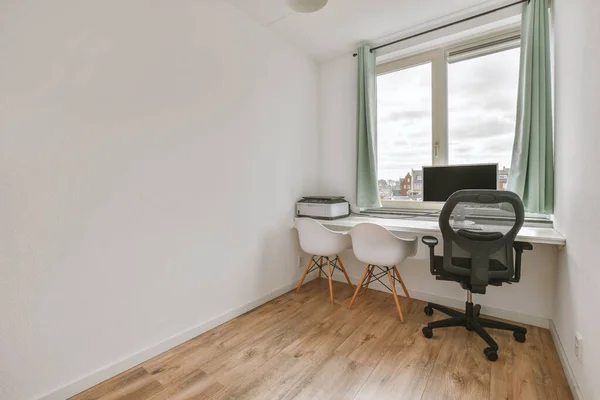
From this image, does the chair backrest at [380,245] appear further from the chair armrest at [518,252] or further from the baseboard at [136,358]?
the baseboard at [136,358]

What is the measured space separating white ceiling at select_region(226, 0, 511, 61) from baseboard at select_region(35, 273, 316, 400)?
252 centimetres

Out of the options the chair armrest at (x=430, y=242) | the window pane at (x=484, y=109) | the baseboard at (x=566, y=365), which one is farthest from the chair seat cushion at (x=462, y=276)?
the window pane at (x=484, y=109)

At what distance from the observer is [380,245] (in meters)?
2.36

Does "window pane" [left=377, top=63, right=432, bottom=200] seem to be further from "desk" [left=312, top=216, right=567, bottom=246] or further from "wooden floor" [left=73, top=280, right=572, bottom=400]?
"wooden floor" [left=73, top=280, right=572, bottom=400]

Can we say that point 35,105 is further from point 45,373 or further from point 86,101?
point 45,373

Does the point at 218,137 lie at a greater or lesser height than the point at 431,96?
lesser

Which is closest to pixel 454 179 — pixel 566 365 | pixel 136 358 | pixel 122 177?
pixel 566 365

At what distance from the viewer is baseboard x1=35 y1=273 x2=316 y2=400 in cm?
154

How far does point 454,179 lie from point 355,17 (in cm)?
168

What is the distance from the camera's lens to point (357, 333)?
2191 mm

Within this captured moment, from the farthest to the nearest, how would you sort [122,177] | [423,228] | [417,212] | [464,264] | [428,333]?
[417,212]
[423,228]
[428,333]
[464,264]
[122,177]

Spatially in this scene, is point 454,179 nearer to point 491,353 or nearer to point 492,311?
point 492,311

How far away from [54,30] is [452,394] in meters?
2.83

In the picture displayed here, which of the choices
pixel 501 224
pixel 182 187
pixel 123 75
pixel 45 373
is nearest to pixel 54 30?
pixel 123 75
